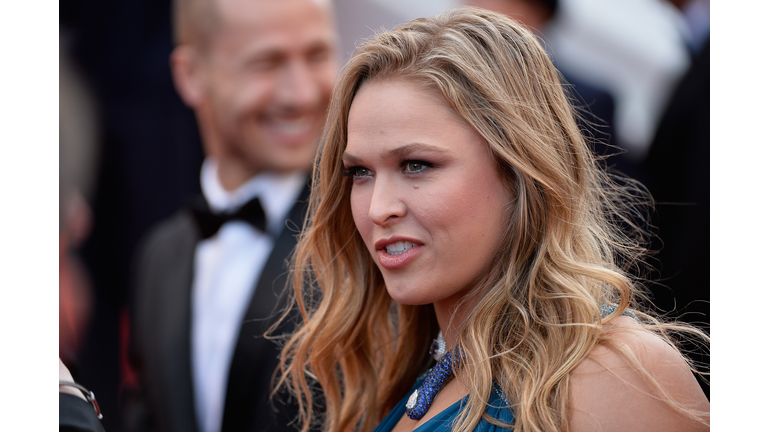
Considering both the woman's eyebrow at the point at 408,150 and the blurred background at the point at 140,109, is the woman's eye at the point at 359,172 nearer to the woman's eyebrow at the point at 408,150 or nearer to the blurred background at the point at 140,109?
the woman's eyebrow at the point at 408,150

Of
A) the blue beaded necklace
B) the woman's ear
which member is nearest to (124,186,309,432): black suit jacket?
the woman's ear

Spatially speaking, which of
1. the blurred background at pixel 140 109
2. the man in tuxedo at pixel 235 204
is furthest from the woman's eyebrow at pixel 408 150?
the blurred background at pixel 140 109

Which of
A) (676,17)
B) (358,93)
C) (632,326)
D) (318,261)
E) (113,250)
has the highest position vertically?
(676,17)

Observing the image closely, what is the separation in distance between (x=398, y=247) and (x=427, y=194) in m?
0.16

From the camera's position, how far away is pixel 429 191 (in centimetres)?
142

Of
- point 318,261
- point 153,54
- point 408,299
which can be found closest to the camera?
point 408,299

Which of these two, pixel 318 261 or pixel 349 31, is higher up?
pixel 349 31

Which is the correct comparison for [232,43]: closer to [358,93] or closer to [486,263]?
[358,93]

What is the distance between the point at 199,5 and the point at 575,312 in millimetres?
2663

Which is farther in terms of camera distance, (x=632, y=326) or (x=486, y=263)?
(x=486, y=263)

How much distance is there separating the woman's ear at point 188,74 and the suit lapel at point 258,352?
87cm

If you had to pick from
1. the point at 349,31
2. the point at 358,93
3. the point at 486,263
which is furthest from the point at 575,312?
the point at 349,31

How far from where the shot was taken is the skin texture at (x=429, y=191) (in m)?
1.42

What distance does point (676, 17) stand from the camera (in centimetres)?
311
